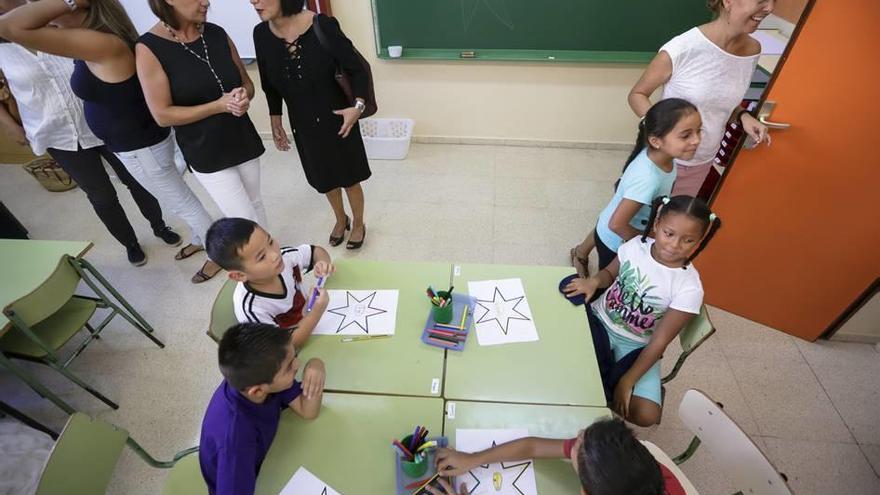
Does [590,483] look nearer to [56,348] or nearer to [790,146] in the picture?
[790,146]

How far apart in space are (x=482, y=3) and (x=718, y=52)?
204 cm

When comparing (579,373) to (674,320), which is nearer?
(579,373)

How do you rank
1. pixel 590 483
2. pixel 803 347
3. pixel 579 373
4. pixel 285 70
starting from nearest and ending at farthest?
pixel 590 483 < pixel 579 373 < pixel 285 70 < pixel 803 347

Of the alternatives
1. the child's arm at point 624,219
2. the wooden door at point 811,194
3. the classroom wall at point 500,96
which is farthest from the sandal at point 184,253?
the wooden door at point 811,194

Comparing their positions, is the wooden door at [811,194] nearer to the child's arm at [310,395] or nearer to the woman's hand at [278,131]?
the child's arm at [310,395]

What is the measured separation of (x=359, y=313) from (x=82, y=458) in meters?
0.82

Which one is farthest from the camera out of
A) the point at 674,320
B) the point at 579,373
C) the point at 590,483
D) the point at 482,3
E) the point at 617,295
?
the point at 482,3

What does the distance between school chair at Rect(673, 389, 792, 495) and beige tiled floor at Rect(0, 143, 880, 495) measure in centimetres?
43

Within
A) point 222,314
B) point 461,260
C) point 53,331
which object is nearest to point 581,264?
point 461,260

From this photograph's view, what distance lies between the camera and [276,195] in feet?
11.4

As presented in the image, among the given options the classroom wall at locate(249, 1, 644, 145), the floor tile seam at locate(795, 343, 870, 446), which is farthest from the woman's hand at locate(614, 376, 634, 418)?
the classroom wall at locate(249, 1, 644, 145)

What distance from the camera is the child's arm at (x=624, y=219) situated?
5.64ft

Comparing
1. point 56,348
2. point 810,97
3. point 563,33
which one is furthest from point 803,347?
point 56,348

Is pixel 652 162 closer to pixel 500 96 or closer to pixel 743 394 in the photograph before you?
pixel 743 394
